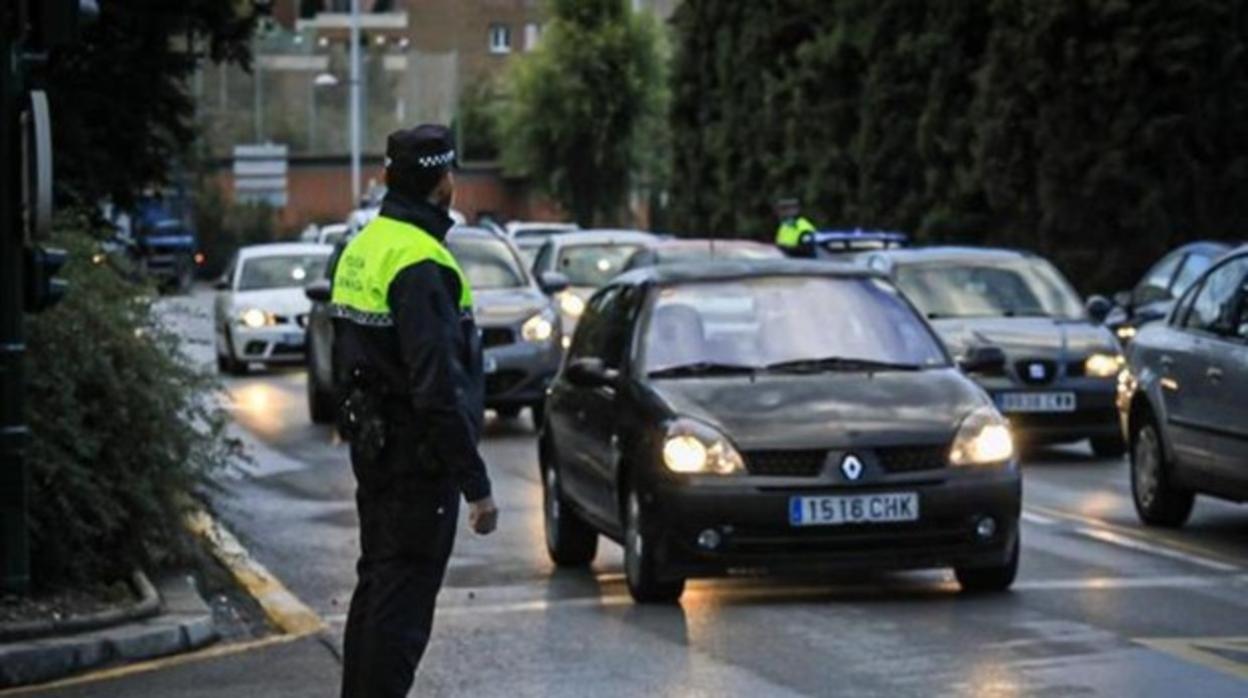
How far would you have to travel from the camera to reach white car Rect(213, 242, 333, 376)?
3378cm

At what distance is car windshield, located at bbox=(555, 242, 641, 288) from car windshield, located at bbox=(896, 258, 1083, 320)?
9984mm

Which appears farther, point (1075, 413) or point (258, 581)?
point (1075, 413)

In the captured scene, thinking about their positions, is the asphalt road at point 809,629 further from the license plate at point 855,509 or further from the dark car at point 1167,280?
the dark car at point 1167,280

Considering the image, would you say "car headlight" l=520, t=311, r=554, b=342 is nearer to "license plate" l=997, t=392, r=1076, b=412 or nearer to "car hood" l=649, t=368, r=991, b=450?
"license plate" l=997, t=392, r=1076, b=412

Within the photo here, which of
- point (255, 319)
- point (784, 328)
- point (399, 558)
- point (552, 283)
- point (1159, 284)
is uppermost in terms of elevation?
point (399, 558)

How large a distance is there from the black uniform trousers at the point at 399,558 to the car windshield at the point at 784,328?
4.79 meters

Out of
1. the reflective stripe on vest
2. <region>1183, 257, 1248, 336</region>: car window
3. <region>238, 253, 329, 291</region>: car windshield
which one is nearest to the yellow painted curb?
the reflective stripe on vest

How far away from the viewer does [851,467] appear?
1189 centimetres

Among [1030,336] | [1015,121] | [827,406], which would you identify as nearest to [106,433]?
[827,406]

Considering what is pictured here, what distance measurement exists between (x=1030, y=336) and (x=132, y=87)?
9.12 meters

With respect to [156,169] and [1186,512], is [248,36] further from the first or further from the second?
[1186,512]

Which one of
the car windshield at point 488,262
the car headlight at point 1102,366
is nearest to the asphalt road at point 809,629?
the car headlight at point 1102,366

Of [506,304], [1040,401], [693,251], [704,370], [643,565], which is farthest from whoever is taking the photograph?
[693,251]

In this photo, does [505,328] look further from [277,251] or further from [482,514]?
[482,514]
